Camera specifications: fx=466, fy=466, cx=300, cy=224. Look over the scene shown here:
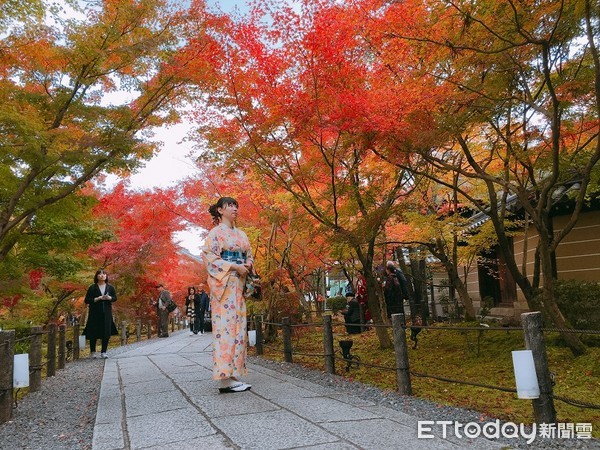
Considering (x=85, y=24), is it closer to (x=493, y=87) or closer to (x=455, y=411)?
(x=493, y=87)

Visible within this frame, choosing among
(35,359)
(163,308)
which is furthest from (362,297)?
(35,359)

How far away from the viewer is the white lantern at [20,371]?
15.4 feet

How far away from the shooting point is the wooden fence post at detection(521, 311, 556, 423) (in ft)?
11.5

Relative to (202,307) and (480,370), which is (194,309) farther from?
(480,370)

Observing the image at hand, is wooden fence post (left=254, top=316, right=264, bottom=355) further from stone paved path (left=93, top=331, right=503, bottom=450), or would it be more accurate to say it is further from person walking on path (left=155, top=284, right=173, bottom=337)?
person walking on path (left=155, top=284, right=173, bottom=337)

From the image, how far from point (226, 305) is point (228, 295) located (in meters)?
0.11

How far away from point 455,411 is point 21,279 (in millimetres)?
9377

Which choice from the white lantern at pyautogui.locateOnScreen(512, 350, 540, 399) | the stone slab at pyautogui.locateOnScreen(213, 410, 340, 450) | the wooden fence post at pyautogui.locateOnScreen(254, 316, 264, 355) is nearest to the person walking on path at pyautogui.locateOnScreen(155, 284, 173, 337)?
the wooden fence post at pyautogui.locateOnScreen(254, 316, 264, 355)

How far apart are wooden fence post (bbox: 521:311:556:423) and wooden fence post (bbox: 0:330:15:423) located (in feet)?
15.6

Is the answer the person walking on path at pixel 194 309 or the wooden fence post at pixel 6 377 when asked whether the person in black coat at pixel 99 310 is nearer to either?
the wooden fence post at pixel 6 377

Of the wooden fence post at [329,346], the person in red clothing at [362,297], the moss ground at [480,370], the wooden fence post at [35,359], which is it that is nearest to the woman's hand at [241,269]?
the wooden fence post at [329,346]

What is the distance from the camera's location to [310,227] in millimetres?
9094

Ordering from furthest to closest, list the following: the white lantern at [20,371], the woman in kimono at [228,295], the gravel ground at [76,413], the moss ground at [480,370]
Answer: the moss ground at [480,370], the woman in kimono at [228,295], the white lantern at [20,371], the gravel ground at [76,413]

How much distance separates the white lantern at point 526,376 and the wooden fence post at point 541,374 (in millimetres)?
37
